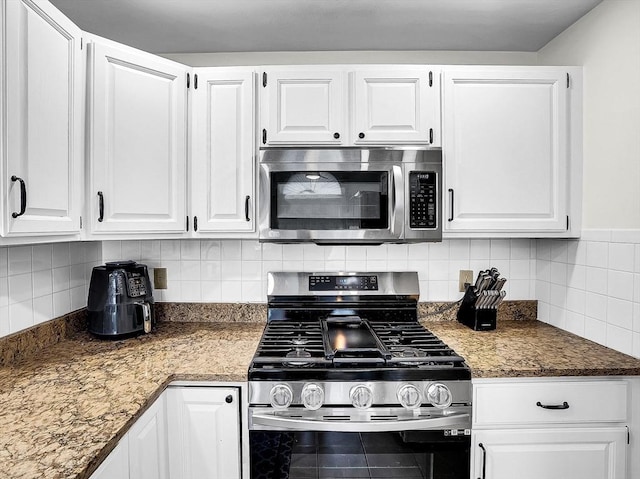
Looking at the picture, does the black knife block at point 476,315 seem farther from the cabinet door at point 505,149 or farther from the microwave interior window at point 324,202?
the microwave interior window at point 324,202

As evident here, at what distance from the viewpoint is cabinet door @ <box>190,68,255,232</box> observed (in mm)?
1941

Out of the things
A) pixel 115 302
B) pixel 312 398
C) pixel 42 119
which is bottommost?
pixel 312 398

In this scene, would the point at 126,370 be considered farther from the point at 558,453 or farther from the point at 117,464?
the point at 558,453

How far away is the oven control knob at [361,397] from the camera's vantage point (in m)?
1.51

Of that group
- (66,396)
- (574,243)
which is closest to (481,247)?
(574,243)

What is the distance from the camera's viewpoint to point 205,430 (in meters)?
1.54

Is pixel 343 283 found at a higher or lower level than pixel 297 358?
higher

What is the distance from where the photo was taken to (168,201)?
6.20 ft

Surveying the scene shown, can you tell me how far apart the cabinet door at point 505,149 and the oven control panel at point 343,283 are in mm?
514

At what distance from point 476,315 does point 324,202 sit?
93cm

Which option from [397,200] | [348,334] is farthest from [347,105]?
[348,334]

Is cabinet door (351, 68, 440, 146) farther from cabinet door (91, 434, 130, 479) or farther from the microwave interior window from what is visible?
cabinet door (91, 434, 130, 479)

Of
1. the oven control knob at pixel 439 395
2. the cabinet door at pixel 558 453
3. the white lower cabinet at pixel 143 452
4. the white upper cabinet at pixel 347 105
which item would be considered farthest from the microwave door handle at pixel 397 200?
the white lower cabinet at pixel 143 452

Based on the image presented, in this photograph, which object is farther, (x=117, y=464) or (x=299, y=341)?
(x=299, y=341)
